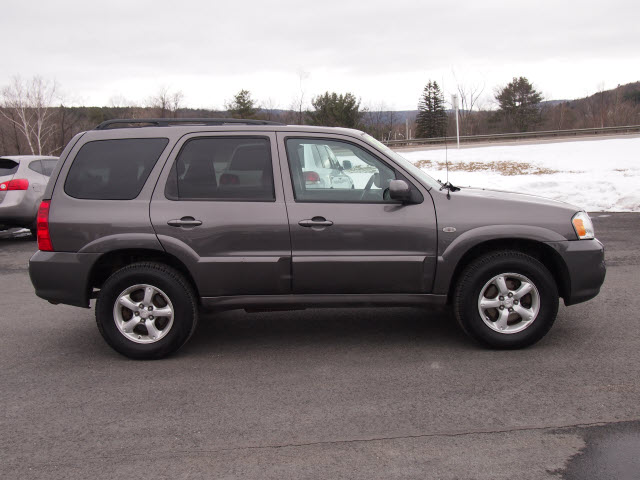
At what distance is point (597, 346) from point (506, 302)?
2.71ft

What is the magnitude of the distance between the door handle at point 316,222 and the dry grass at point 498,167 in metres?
18.0

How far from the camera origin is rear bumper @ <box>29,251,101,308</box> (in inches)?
184

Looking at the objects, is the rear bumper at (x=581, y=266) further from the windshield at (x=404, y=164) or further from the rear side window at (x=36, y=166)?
the rear side window at (x=36, y=166)

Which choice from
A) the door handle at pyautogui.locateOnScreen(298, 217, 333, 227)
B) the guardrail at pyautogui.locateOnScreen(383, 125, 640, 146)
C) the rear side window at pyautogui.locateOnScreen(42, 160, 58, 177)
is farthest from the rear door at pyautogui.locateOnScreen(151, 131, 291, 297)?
the guardrail at pyautogui.locateOnScreen(383, 125, 640, 146)

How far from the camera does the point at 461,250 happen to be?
15.1 ft

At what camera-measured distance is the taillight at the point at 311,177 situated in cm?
472

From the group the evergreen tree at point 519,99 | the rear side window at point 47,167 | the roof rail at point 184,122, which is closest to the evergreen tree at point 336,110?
the evergreen tree at point 519,99

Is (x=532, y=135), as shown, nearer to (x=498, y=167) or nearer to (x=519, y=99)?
(x=498, y=167)

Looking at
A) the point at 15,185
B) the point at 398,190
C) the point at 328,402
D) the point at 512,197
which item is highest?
the point at 15,185

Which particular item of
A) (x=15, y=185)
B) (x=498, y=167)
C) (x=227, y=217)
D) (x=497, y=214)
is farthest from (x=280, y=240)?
(x=498, y=167)

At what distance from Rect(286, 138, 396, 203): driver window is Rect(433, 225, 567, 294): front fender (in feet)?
1.98

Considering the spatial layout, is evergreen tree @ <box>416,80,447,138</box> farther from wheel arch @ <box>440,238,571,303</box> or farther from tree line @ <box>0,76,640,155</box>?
wheel arch @ <box>440,238,571,303</box>

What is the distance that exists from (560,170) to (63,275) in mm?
20604

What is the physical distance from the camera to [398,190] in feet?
14.8
